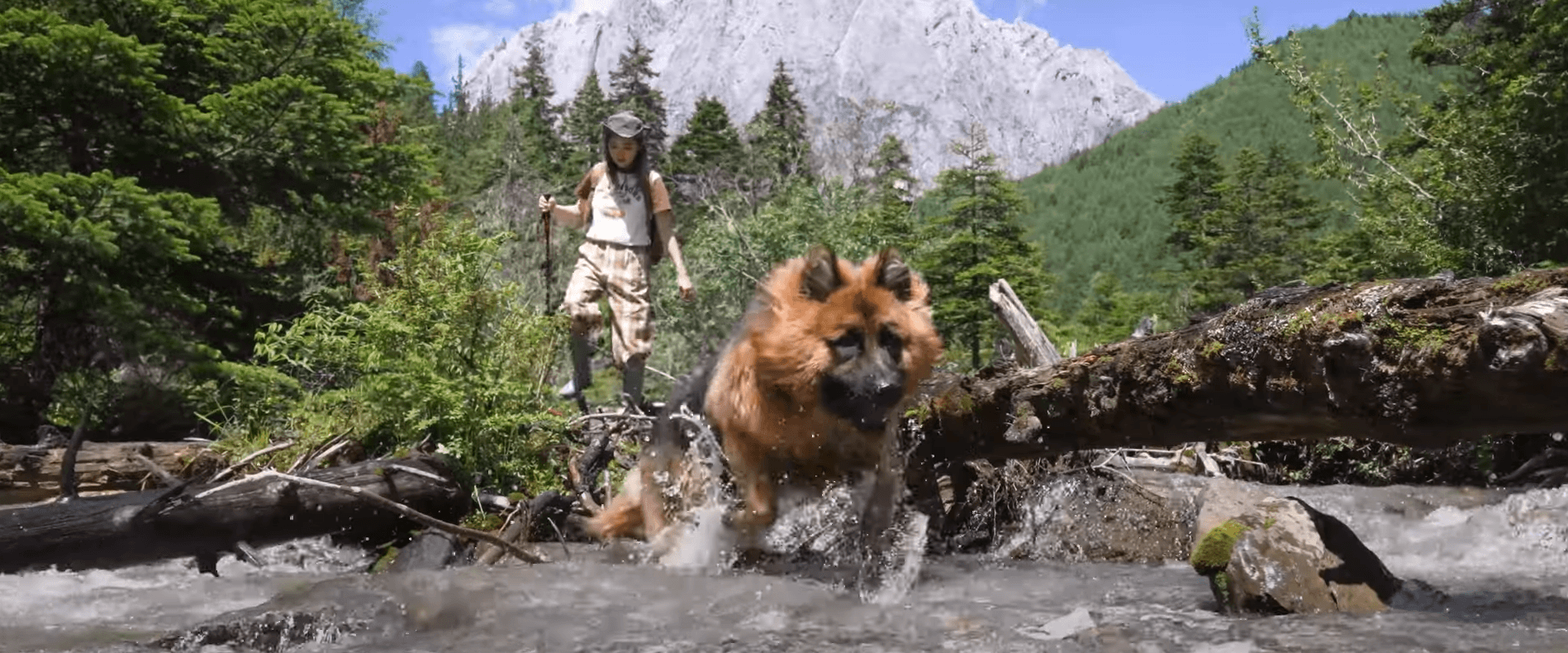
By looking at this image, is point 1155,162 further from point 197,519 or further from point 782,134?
point 197,519

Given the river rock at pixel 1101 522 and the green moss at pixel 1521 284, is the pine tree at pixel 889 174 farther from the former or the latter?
the green moss at pixel 1521 284

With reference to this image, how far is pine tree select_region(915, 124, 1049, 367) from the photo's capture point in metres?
25.8

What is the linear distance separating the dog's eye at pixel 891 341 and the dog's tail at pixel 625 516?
217cm

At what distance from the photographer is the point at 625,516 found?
666cm

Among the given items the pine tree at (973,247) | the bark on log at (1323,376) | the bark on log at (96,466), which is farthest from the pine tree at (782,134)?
the bark on log at (1323,376)

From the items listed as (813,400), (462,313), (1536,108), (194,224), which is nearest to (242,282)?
(194,224)

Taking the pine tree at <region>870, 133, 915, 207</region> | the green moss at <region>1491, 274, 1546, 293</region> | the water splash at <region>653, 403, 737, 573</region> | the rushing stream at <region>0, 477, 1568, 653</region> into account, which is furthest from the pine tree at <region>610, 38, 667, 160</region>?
the green moss at <region>1491, 274, 1546, 293</region>

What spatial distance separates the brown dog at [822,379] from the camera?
5293mm

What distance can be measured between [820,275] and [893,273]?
1.35ft

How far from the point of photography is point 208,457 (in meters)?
9.64

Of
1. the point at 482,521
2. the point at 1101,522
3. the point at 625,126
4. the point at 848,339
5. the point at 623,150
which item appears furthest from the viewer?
the point at 623,150

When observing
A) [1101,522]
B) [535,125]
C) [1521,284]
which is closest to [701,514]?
[1101,522]

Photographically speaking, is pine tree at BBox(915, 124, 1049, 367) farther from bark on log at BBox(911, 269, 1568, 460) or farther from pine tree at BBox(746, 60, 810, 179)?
bark on log at BBox(911, 269, 1568, 460)

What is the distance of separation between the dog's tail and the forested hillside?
46.8 metres
